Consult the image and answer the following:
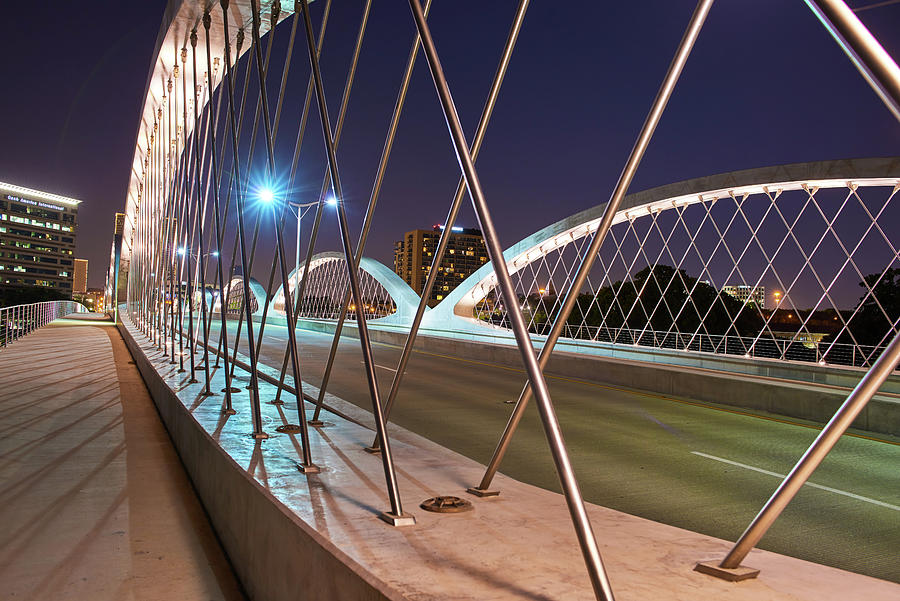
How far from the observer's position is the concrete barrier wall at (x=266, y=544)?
2.70 metres

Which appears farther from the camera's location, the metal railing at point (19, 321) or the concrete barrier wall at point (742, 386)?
the metal railing at point (19, 321)

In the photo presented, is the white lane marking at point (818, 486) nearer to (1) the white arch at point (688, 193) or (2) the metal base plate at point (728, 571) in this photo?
(2) the metal base plate at point (728, 571)

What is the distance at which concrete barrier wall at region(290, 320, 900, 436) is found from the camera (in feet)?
32.9

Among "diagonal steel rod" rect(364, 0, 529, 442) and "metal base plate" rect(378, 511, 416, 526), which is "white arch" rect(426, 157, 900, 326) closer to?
"diagonal steel rod" rect(364, 0, 529, 442)

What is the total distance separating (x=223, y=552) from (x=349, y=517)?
5.76 feet

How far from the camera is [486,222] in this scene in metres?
3.20

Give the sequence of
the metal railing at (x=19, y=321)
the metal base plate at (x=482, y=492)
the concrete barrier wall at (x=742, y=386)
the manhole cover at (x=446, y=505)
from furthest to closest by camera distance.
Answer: the metal railing at (x=19, y=321)
the concrete barrier wall at (x=742, y=386)
the metal base plate at (x=482, y=492)
the manhole cover at (x=446, y=505)

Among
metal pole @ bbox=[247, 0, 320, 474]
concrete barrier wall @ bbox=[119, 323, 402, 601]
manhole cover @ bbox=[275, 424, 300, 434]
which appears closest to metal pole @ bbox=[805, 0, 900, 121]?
concrete barrier wall @ bbox=[119, 323, 402, 601]

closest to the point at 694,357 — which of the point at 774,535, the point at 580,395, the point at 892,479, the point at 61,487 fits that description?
the point at 580,395

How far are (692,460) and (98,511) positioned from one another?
5.96 metres

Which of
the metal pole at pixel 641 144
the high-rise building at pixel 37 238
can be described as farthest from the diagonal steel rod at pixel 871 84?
the high-rise building at pixel 37 238

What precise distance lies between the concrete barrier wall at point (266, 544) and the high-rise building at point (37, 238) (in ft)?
529

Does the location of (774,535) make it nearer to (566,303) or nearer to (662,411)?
(566,303)

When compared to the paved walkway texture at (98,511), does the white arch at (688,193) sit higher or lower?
higher
